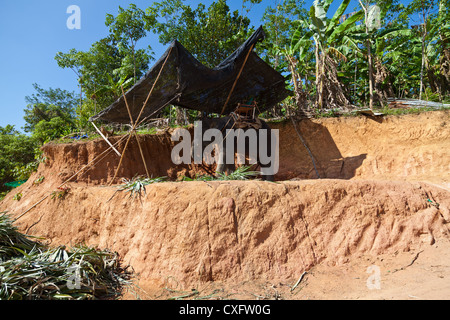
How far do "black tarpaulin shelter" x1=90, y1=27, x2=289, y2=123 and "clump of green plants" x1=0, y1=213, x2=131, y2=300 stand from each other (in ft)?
9.12

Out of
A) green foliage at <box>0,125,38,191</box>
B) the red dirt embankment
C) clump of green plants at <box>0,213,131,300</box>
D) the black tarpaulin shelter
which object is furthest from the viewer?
green foliage at <box>0,125,38,191</box>

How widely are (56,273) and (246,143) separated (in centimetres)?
460

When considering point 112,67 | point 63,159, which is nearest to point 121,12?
point 112,67

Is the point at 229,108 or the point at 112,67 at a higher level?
the point at 112,67

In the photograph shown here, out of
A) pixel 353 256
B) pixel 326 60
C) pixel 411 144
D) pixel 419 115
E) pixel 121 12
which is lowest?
pixel 353 256

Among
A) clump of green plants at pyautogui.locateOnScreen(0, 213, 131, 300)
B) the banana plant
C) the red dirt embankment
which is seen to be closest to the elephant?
the red dirt embankment

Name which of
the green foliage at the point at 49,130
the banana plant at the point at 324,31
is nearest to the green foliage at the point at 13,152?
the green foliage at the point at 49,130

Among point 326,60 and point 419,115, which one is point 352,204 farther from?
point 326,60

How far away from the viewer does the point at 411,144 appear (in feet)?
23.1

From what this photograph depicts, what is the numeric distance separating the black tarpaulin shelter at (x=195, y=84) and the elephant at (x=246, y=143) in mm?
717

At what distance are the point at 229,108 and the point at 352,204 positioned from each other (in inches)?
166

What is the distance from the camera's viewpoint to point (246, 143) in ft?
21.1

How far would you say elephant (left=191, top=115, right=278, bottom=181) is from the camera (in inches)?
232

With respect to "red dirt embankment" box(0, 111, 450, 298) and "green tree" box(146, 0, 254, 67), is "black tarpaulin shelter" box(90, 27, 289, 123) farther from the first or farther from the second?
"green tree" box(146, 0, 254, 67)
